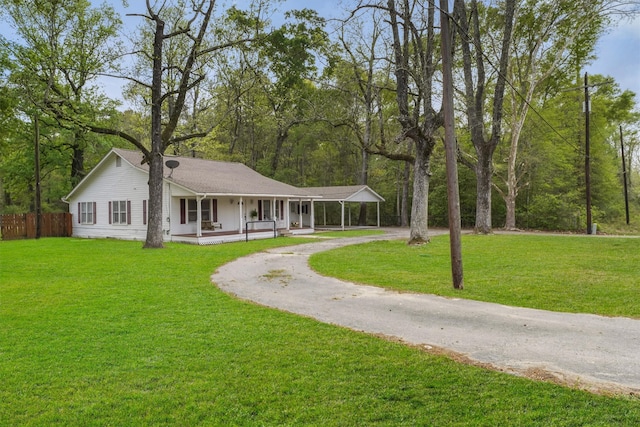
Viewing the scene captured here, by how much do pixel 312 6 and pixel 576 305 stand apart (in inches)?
677

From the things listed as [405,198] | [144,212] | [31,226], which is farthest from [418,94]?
[31,226]

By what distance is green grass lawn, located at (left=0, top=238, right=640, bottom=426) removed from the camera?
3016mm

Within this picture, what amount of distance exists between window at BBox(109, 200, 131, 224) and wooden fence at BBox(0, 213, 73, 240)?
3.79m

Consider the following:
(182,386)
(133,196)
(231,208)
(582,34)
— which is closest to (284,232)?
(231,208)

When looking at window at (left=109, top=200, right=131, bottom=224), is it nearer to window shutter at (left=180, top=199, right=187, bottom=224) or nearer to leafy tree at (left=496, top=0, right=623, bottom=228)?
window shutter at (left=180, top=199, right=187, bottom=224)

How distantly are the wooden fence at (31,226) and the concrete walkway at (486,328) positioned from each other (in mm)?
17333

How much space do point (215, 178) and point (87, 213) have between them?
7199 millimetres

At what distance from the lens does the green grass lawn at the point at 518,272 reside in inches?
262

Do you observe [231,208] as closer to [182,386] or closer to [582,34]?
[182,386]

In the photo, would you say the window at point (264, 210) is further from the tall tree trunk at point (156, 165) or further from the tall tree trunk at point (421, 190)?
the tall tree trunk at point (421, 190)

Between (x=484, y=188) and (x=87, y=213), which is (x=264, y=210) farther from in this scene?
(x=484, y=188)

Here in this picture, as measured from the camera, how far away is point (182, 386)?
3514 millimetres

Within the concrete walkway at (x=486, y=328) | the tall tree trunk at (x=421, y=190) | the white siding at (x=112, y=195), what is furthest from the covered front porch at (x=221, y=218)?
the concrete walkway at (x=486, y=328)

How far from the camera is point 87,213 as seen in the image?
21656 mm
